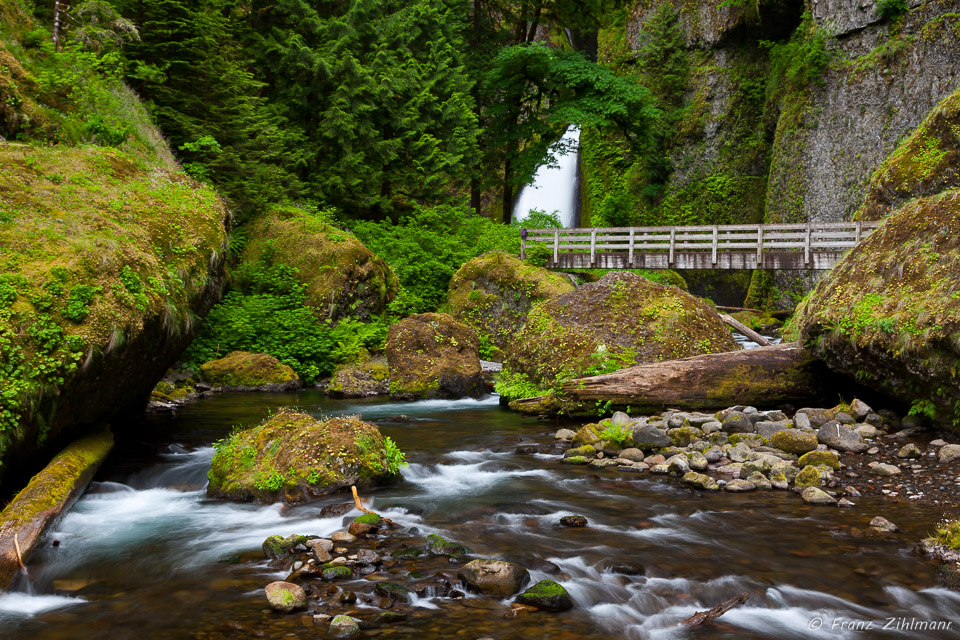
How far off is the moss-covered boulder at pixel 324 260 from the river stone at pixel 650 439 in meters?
11.1

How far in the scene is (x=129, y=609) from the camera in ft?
14.2

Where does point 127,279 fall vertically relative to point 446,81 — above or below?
below

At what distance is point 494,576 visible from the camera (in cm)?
448

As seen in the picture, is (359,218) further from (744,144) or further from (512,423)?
(744,144)

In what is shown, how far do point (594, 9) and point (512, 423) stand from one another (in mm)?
25693

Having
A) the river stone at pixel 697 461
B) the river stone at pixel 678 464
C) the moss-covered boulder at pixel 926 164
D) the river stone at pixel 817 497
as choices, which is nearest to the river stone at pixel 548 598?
the river stone at pixel 817 497

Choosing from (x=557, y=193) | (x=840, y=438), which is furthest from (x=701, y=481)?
(x=557, y=193)

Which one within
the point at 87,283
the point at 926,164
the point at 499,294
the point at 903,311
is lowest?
the point at 499,294

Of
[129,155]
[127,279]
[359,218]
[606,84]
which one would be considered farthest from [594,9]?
[127,279]

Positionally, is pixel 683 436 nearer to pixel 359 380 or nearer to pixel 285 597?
pixel 285 597

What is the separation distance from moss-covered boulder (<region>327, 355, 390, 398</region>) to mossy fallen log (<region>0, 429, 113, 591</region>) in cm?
673

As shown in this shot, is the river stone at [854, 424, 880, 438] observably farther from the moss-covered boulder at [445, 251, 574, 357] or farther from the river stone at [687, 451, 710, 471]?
the moss-covered boulder at [445, 251, 574, 357]

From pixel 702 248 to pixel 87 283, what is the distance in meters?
18.7

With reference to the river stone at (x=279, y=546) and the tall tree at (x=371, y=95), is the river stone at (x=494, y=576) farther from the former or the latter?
the tall tree at (x=371, y=95)
